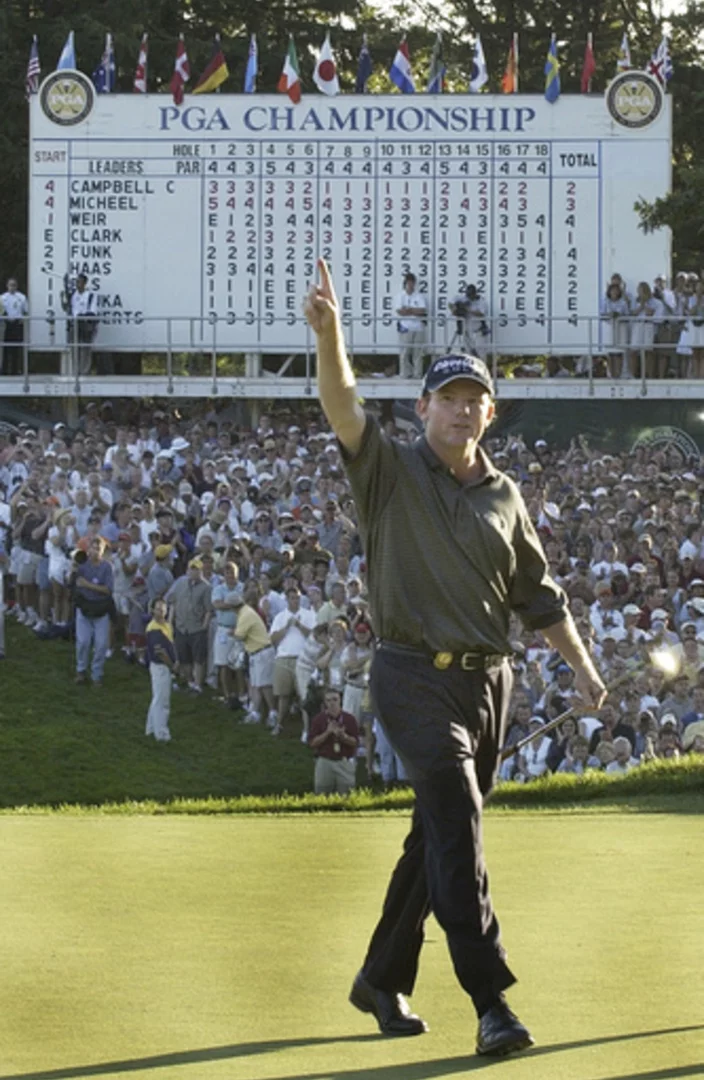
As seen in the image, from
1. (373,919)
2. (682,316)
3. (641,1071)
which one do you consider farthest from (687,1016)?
(682,316)

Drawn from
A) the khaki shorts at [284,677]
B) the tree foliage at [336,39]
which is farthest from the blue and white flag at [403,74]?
the khaki shorts at [284,677]

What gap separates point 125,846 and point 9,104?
33.0 meters

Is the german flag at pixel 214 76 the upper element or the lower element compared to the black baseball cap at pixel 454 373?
upper

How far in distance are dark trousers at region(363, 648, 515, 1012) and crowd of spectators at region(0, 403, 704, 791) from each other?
11.0m

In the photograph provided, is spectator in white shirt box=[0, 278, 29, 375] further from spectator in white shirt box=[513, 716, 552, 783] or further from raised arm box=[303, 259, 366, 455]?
raised arm box=[303, 259, 366, 455]

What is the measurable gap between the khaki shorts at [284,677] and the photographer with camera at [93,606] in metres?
2.05

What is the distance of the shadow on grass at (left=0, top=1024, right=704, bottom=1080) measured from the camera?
4.77 meters

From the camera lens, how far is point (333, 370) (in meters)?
5.20

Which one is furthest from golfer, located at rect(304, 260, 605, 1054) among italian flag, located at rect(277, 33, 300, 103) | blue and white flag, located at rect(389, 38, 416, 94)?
blue and white flag, located at rect(389, 38, 416, 94)

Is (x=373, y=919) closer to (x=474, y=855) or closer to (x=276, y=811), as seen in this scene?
(x=474, y=855)

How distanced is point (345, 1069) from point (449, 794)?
0.75 m

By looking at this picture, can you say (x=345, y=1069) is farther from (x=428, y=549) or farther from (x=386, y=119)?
(x=386, y=119)

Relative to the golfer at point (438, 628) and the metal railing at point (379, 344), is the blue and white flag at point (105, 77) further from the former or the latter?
the golfer at point (438, 628)

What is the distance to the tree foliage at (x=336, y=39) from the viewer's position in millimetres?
39781
